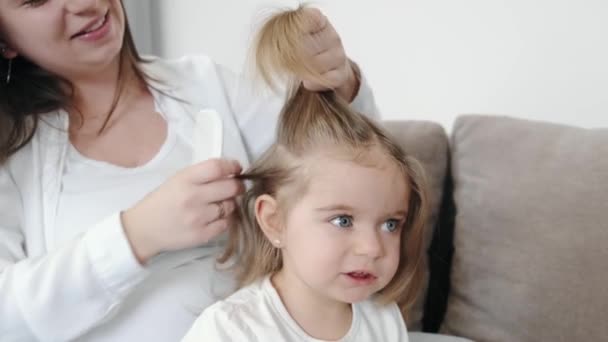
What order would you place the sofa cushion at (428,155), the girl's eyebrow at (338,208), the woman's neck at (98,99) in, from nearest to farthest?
the girl's eyebrow at (338,208)
the woman's neck at (98,99)
the sofa cushion at (428,155)

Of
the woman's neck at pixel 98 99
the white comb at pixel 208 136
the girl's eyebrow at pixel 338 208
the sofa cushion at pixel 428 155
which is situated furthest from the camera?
the sofa cushion at pixel 428 155

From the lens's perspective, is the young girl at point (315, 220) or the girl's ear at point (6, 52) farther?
the girl's ear at point (6, 52)

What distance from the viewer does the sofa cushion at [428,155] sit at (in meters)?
1.16

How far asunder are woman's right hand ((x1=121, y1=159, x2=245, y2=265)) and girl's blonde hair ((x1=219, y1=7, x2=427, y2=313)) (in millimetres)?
50

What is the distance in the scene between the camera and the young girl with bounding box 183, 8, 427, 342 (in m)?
0.75

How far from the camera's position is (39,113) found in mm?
939

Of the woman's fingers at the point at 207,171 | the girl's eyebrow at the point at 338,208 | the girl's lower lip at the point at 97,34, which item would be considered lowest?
the girl's eyebrow at the point at 338,208

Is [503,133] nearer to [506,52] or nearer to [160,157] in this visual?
[506,52]

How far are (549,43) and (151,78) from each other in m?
0.81

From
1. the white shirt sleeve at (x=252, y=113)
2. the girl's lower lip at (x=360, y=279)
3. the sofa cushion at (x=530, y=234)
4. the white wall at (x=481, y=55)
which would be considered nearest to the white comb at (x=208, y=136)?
the white shirt sleeve at (x=252, y=113)

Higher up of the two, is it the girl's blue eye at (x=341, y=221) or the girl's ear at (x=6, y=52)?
the girl's ear at (x=6, y=52)

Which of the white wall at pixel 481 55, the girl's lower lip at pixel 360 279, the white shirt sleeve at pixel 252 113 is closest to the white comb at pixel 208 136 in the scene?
the white shirt sleeve at pixel 252 113

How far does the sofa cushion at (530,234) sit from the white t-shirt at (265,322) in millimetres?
250

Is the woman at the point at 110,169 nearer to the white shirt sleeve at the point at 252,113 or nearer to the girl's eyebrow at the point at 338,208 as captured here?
the white shirt sleeve at the point at 252,113
